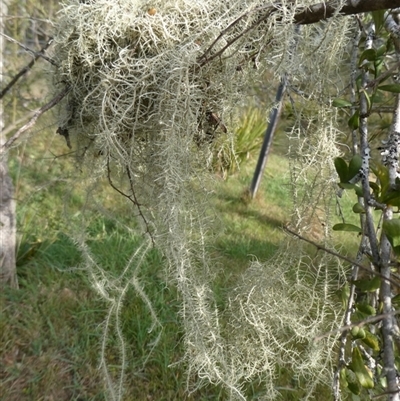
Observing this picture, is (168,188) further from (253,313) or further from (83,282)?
(83,282)

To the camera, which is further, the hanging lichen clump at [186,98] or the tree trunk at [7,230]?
the tree trunk at [7,230]

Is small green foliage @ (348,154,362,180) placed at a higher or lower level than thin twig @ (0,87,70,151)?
lower

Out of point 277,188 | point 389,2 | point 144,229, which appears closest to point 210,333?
point 144,229

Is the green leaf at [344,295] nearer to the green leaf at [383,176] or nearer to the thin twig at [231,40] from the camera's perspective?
the green leaf at [383,176]

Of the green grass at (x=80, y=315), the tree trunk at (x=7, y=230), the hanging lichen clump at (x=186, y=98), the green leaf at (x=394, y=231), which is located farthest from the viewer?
the tree trunk at (x=7, y=230)

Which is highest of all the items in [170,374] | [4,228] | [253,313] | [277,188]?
[253,313]

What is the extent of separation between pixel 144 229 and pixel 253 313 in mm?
227

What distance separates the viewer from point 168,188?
524mm

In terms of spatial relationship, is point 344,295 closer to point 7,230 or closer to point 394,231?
point 394,231

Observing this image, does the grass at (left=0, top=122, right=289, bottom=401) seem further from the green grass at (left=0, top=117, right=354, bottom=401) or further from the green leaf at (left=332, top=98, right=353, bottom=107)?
the green leaf at (left=332, top=98, right=353, bottom=107)

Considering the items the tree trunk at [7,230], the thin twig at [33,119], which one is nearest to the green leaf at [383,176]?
the thin twig at [33,119]

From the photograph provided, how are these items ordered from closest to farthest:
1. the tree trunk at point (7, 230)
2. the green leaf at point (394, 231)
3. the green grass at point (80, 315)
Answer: the green leaf at point (394, 231)
the green grass at point (80, 315)
the tree trunk at point (7, 230)

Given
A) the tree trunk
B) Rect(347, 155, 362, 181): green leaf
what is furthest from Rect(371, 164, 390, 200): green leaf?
the tree trunk

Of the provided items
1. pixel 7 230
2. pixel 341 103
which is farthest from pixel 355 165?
pixel 7 230
